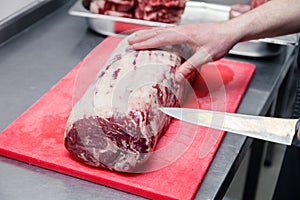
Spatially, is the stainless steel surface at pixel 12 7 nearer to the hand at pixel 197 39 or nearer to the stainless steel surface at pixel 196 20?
the stainless steel surface at pixel 196 20

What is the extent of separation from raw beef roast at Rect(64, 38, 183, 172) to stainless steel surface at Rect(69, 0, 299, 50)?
14.7 inches

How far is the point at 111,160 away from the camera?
3.17 ft

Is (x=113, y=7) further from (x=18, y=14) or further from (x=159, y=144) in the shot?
(x=159, y=144)

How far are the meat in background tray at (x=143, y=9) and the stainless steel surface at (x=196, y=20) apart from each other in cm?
3

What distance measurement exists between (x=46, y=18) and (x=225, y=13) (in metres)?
0.56

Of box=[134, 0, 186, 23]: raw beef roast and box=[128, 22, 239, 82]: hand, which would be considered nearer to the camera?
box=[128, 22, 239, 82]: hand

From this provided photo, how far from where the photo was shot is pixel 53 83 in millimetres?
1272

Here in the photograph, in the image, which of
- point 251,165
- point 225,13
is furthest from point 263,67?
point 251,165

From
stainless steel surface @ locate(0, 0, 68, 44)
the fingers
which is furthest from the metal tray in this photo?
the fingers

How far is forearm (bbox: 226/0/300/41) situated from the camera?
3.92 ft

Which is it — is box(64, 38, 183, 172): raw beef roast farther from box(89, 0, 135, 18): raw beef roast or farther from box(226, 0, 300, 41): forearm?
box(89, 0, 135, 18): raw beef roast

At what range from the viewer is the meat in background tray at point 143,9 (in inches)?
56.1

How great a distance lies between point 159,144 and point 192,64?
0.69 feet

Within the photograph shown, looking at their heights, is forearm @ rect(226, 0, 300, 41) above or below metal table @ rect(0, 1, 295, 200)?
above
